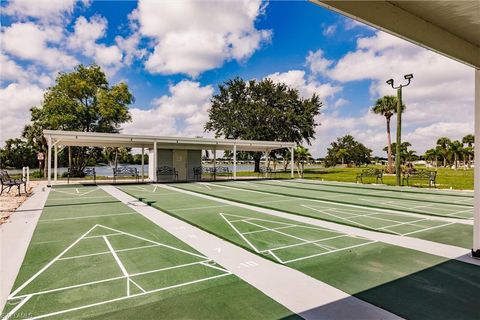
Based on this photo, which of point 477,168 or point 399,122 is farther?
point 399,122

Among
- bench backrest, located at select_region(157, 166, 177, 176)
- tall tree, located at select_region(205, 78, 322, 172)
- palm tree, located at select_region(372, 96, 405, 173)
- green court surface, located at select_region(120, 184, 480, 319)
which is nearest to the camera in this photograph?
green court surface, located at select_region(120, 184, 480, 319)

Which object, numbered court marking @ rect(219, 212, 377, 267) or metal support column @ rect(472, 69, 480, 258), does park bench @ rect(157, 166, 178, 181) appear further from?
metal support column @ rect(472, 69, 480, 258)

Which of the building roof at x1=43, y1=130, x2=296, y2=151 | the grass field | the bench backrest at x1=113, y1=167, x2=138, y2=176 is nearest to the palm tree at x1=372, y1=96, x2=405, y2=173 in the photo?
the grass field

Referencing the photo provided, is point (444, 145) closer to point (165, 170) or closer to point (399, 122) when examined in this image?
point (399, 122)

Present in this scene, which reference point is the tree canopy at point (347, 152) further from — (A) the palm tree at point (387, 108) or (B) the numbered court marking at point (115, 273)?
(B) the numbered court marking at point (115, 273)

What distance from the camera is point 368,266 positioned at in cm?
410

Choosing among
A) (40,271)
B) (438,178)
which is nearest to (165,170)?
(40,271)

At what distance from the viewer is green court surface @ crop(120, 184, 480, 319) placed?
304cm

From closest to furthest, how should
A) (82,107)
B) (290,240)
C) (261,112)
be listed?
(290,240) → (82,107) → (261,112)

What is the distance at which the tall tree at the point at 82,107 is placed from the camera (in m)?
27.3

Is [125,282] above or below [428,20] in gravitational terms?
below

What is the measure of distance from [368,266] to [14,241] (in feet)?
20.6

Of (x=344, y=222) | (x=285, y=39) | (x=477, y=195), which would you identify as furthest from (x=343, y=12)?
(x=285, y=39)

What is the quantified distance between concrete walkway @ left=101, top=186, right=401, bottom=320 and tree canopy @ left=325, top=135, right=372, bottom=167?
232 ft
